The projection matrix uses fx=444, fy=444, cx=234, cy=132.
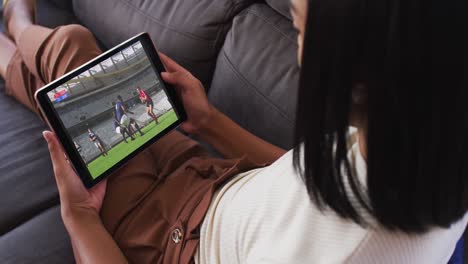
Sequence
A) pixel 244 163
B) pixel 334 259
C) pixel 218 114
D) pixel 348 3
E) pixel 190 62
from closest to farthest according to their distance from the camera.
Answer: pixel 348 3, pixel 334 259, pixel 244 163, pixel 218 114, pixel 190 62

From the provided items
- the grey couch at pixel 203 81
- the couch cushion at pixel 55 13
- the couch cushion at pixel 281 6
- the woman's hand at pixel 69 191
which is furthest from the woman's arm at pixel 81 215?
the couch cushion at pixel 55 13

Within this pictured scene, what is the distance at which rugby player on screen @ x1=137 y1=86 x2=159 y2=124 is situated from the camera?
90 cm

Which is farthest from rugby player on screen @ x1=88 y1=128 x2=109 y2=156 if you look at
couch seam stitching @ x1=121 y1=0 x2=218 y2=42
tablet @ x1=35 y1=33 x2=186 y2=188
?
couch seam stitching @ x1=121 y1=0 x2=218 y2=42

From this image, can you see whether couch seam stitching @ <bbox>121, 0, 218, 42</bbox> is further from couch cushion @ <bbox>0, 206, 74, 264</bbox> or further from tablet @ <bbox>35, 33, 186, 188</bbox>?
couch cushion @ <bbox>0, 206, 74, 264</bbox>

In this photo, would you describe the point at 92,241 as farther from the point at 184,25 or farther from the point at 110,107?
the point at 184,25

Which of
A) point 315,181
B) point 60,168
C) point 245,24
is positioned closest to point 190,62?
point 245,24

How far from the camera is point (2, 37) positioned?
1.30 metres

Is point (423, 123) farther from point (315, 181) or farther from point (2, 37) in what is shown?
point (2, 37)

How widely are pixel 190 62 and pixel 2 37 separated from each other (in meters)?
0.59

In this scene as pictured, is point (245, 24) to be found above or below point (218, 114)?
above

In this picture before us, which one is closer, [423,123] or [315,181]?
[423,123]

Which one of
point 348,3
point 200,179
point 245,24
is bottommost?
point 200,179

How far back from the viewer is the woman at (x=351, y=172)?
1.32 feet

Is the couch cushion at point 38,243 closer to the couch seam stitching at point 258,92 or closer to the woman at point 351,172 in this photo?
the woman at point 351,172
